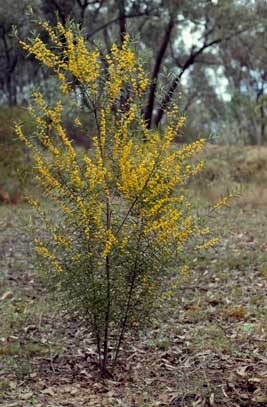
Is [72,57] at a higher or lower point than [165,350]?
higher

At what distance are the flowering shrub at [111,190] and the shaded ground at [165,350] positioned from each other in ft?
1.08

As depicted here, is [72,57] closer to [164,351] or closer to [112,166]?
[112,166]

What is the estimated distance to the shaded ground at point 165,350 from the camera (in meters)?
3.11

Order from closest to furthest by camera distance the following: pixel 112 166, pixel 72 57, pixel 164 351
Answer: pixel 72 57 < pixel 112 166 < pixel 164 351

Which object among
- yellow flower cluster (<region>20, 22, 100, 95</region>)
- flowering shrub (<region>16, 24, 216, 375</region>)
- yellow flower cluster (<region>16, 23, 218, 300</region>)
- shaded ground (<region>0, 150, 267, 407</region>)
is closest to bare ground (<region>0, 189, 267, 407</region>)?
shaded ground (<region>0, 150, 267, 407</region>)

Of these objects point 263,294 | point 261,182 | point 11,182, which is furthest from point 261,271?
point 11,182

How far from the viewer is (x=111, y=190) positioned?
321 centimetres

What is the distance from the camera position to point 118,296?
3318 millimetres

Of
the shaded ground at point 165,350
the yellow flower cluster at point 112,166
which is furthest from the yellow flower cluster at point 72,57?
the shaded ground at point 165,350

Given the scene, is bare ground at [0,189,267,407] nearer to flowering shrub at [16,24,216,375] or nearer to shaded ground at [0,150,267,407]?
shaded ground at [0,150,267,407]

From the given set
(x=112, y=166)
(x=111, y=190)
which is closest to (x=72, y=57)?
(x=112, y=166)

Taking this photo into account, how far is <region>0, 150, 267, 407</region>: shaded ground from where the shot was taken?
10.2 ft

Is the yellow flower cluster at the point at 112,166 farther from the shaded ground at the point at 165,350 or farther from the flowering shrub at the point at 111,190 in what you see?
the shaded ground at the point at 165,350

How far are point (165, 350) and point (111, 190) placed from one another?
135 centimetres
